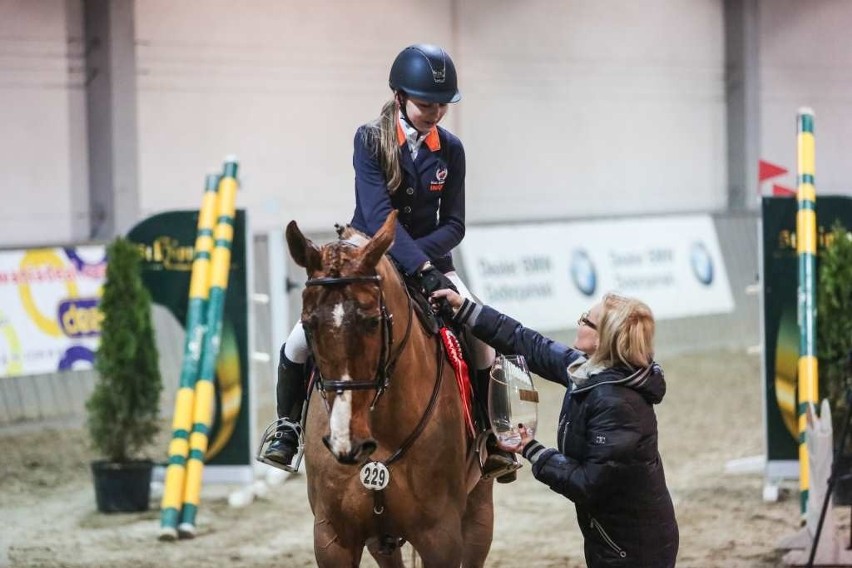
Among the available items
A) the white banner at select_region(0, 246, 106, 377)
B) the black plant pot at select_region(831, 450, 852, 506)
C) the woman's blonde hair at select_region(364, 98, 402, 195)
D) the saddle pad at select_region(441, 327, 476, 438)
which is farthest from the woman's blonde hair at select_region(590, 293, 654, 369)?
the white banner at select_region(0, 246, 106, 377)

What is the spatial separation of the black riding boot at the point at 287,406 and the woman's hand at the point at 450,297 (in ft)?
1.59

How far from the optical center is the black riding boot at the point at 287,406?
4.45m

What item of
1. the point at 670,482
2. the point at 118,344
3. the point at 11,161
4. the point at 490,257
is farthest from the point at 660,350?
the point at 118,344

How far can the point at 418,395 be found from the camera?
4.19m

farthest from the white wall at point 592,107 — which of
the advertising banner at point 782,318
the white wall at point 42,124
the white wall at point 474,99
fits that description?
the advertising banner at point 782,318

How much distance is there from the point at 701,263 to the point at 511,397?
10057 mm

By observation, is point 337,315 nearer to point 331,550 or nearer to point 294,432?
point 331,550

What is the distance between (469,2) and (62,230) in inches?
202

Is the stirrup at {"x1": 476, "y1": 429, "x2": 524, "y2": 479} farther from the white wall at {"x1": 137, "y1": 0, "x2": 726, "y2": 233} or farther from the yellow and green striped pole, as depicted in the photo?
the white wall at {"x1": 137, "y1": 0, "x2": 726, "y2": 233}

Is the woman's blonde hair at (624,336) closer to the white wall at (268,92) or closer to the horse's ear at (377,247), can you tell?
the horse's ear at (377,247)

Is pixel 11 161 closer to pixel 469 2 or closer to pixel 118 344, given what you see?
pixel 118 344

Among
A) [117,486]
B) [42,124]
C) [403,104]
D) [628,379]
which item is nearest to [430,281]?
[403,104]

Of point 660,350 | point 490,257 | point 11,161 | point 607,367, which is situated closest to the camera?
point 607,367

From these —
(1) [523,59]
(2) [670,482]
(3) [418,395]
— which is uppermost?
(1) [523,59]
